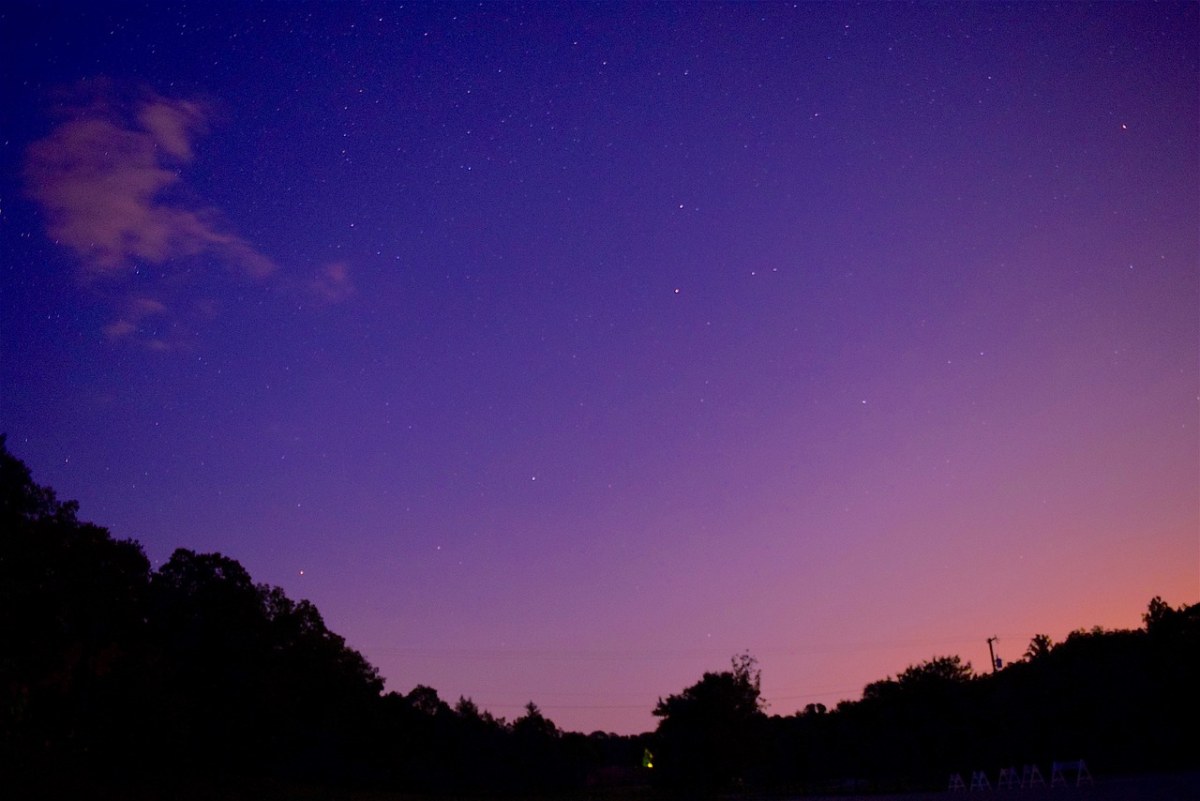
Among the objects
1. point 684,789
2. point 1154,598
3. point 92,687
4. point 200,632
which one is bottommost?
point 684,789

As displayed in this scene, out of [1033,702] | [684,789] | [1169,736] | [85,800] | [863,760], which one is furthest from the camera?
[863,760]

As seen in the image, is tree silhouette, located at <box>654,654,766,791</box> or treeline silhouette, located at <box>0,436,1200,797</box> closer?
treeline silhouette, located at <box>0,436,1200,797</box>

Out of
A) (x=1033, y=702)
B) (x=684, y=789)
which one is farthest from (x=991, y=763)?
(x=684, y=789)

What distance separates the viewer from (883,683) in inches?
3386

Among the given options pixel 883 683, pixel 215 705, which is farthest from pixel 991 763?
pixel 215 705

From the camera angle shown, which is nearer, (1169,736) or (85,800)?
(85,800)

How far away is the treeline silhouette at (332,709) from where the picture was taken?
26.0 metres

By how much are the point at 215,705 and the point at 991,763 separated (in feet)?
166

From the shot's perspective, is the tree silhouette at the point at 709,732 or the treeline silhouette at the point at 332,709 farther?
the tree silhouette at the point at 709,732

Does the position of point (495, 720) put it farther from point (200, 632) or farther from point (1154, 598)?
point (1154, 598)

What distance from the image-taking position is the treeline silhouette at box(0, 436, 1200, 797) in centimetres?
2602

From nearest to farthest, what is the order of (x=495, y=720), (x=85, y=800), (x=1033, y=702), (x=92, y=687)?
(x=85, y=800), (x=92, y=687), (x=1033, y=702), (x=495, y=720)

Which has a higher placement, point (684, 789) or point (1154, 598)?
point (1154, 598)

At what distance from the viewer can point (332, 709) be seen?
48750 mm
